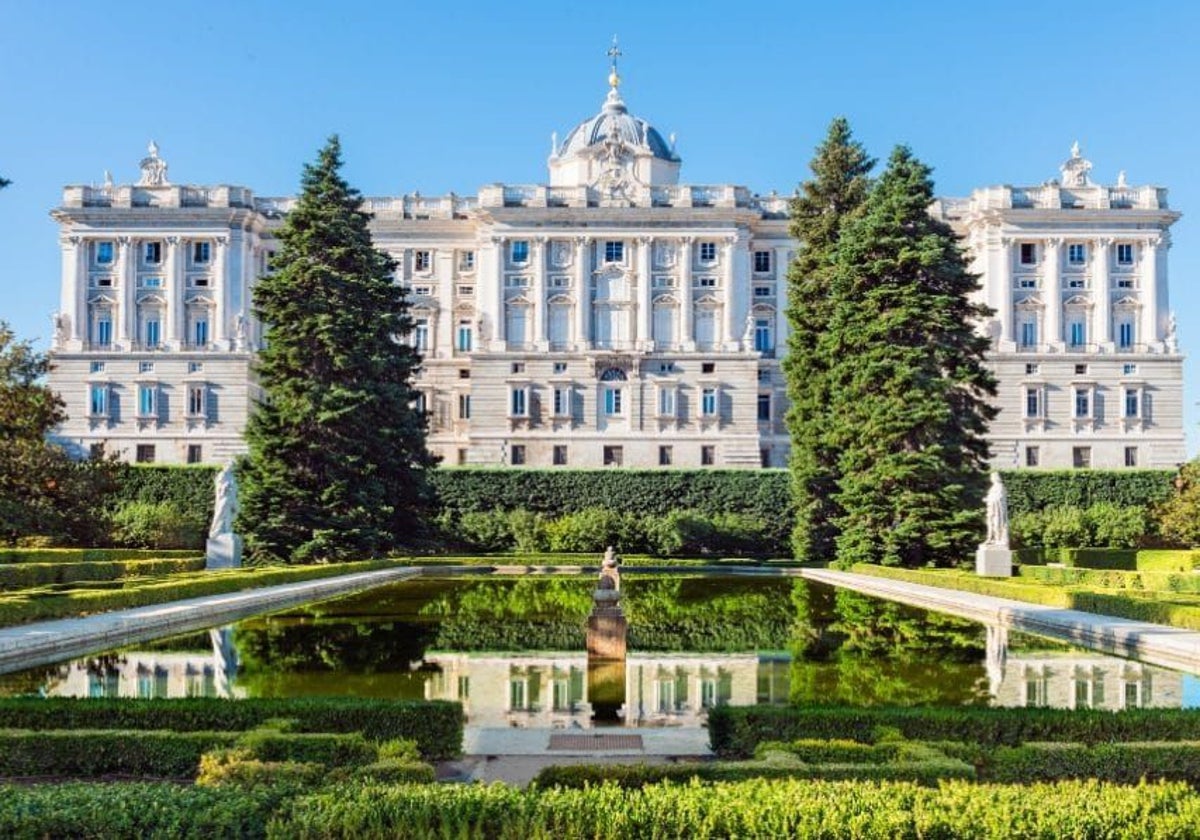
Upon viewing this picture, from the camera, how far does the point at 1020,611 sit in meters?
20.2

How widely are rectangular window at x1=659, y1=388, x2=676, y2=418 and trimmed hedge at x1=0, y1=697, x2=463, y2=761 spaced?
50.3m

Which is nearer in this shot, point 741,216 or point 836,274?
point 836,274

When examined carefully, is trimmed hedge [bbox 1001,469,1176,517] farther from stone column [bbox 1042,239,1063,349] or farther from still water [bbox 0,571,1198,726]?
still water [bbox 0,571,1198,726]

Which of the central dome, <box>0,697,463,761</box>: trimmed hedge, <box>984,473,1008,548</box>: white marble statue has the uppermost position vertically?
the central dome

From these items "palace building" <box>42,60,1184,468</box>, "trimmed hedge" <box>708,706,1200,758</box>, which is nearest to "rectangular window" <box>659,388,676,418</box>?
"palace building" <box>42,60,1184,468</box>

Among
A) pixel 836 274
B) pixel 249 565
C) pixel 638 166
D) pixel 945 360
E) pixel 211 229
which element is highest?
pixel 638 166

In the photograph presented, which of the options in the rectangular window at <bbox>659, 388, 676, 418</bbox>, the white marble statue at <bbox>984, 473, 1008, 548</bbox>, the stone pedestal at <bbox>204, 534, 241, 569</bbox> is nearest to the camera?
the stone pedestal at <bbox>204, 534, 241, 569</bbox>

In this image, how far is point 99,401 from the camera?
60.5m

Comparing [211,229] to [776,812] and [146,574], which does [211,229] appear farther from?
[776,812]

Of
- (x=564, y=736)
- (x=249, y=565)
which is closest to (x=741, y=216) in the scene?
(x=249, y=565)

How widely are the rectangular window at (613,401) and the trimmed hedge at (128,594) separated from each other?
32.9m

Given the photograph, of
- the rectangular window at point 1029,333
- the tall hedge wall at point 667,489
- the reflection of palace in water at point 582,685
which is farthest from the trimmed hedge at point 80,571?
the rectangular window at point 1029,333

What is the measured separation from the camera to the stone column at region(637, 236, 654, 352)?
200 ft

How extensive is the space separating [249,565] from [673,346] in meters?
31.1
